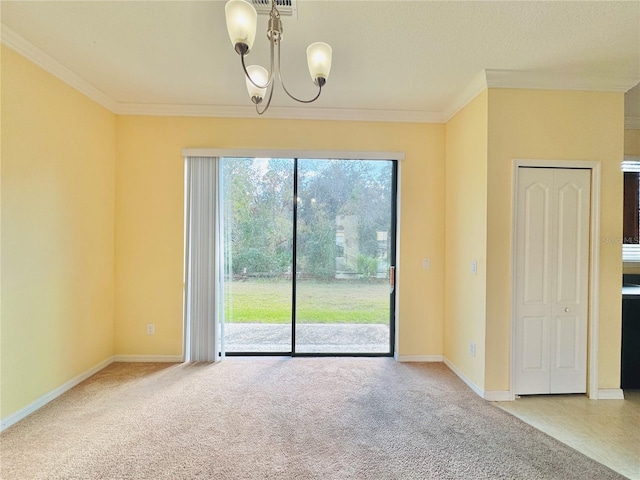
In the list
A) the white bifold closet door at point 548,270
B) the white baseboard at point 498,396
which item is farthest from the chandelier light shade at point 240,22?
the white baseboard at point 498,396

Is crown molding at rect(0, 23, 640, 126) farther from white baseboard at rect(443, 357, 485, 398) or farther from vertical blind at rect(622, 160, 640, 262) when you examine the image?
white baseboard at rect(443, 357, 485, 398)

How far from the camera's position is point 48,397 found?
8.33 feet

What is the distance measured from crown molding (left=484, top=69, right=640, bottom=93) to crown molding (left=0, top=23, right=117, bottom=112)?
12.0 ft

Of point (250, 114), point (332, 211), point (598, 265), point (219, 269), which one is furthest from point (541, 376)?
point (250, 114)

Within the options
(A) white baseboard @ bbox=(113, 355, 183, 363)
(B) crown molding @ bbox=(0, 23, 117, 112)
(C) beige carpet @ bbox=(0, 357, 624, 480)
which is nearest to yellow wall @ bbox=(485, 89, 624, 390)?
(C) beige carpet @ bbox=(0, 357, 624, 480)

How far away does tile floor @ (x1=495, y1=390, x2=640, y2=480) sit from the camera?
6.45 feet

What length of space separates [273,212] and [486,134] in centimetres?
229

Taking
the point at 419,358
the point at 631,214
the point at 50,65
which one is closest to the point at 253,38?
the point at 50,65

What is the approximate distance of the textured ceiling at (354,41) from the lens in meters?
1.90

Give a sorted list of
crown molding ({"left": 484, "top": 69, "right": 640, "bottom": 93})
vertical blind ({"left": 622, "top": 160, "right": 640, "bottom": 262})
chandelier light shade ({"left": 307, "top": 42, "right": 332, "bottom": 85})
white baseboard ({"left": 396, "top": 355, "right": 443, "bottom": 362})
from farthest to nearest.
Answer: white baseboard ({"left": 396, "top": 355, "right": 443, "bottom": 362}) → vertical blind ({"left": 622, "top": 160, "right": 640, "bottom": 262}) → crown molding ({"left": 484, "top": 69, "right": 640, "bottom": 93}) → chandelier light shade ({"left": 307, "top": 42, "right": 332, "bottom": 85})

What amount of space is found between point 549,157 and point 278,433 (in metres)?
3.21

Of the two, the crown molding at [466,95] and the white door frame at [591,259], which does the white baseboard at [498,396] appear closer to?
the white door frame at [591,259]

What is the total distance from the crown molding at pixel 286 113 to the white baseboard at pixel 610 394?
307 centimetres

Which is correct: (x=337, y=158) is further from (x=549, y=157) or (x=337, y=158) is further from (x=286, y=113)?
(x=549, y=157)
